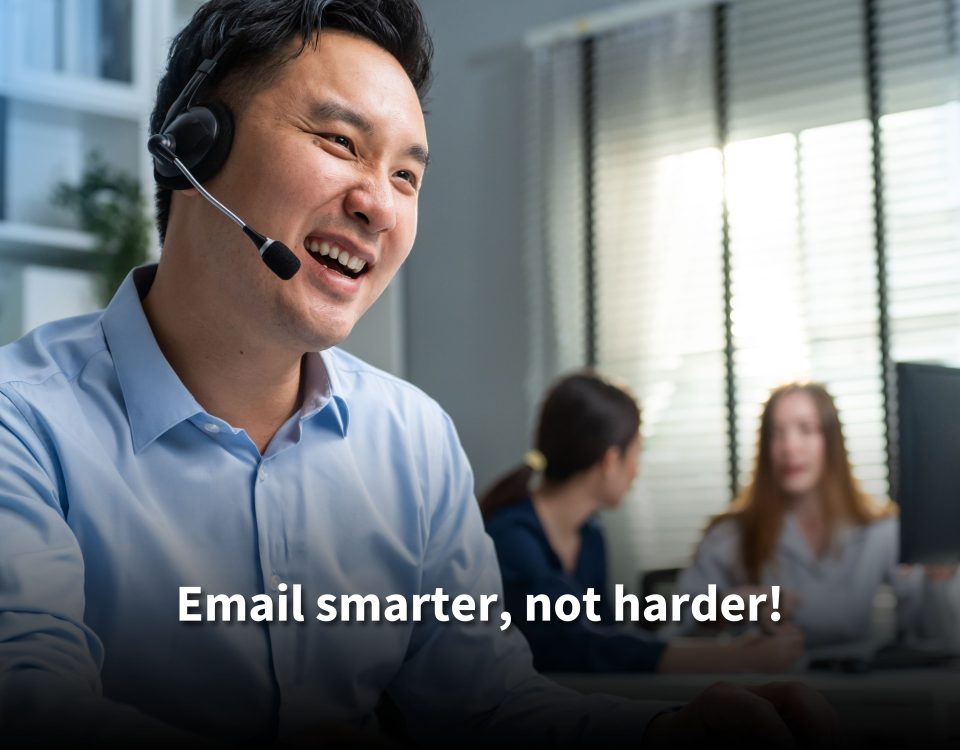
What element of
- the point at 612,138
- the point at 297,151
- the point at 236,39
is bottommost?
the point at 297,151

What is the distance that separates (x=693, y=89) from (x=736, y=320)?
0.76m

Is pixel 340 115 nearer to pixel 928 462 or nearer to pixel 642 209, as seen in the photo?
pixel 928 462

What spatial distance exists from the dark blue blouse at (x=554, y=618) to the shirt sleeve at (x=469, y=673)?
622 mm

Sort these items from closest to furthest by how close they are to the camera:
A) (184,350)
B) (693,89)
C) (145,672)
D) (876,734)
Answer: (145,672) → (184,350) → (876,734) → (693,89)

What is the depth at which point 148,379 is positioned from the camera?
2.83ft

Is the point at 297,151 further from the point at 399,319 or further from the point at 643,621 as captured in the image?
the point at 399,319

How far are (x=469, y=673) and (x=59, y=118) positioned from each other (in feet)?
6.95

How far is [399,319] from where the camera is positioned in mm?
4070

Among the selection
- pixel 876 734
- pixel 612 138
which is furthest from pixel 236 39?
pixel 612 138

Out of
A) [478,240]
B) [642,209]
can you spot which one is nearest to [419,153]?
[642,209]

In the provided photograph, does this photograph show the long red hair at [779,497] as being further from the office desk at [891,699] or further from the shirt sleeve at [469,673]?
the shirt sleeve at [469,673]

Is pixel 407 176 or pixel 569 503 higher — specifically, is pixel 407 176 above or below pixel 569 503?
above

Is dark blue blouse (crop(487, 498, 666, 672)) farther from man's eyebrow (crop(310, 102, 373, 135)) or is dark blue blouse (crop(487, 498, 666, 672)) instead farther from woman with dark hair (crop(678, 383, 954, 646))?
man's eyebrow (crop(310, 102, 373, 135))

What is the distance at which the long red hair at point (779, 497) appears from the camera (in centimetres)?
250
